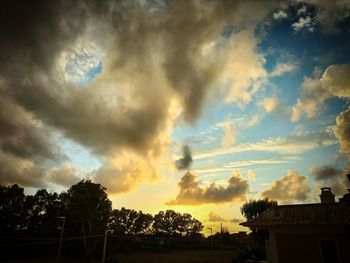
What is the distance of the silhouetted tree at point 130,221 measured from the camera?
107 m

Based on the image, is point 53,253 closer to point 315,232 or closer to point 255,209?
point 255,209

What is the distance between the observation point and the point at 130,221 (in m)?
112

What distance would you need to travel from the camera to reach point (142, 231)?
376ft

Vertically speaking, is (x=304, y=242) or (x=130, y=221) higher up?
(x=130, y=221)

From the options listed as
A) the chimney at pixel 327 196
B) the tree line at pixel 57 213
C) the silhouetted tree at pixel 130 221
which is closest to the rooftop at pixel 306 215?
the chimney at pixel 327 196

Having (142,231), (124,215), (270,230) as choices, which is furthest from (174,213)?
(270,230)

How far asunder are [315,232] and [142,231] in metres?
103

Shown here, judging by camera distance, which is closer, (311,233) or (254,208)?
(311,233)

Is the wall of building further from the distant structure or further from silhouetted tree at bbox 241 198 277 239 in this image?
silhouetted tree at bbox 241 198 277 239

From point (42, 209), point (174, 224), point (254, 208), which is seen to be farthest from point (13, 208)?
point (174, 224)

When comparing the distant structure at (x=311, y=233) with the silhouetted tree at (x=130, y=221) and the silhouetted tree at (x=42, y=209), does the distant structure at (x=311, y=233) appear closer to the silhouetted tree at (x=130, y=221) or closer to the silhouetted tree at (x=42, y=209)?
the silhouetted tree at (x=42, y=209)

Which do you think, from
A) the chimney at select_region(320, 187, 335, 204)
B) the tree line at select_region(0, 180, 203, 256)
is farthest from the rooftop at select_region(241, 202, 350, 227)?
the tree line at select_region(0, 180, 203, 256)

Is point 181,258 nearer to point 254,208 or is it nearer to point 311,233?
point 254,208

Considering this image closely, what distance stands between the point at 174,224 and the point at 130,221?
33659 millimetres
